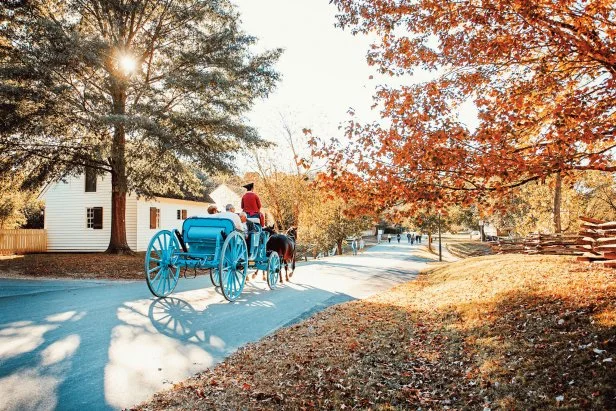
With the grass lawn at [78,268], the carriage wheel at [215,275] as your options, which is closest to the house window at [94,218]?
the grass lawn at [78,268]

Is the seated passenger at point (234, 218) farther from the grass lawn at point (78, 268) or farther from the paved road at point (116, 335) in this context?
the grass lawn at point (78, 268)

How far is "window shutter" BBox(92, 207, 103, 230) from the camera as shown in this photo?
31.2 meters

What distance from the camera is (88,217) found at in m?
31.5

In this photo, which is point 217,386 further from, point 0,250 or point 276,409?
point 0,250

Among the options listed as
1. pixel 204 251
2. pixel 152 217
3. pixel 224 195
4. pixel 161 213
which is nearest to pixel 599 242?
pixel 204 251

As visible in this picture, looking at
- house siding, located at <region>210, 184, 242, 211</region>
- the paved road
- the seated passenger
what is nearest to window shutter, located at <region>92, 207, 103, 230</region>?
the paved road

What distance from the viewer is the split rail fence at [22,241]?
29344 millimetres

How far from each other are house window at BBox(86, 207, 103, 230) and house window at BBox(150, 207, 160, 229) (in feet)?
11.4

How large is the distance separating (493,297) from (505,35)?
17.4 feet

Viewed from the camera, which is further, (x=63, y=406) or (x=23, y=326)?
(x=23, y=326)

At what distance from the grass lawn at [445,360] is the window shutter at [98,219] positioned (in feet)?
88.6

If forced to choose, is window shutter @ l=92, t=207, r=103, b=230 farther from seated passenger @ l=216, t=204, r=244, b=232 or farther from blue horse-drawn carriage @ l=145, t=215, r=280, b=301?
seated passenger @ l=216, t=204, r=244, b=232

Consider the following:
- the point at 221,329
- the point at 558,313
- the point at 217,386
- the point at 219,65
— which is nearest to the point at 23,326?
the point at 221,329

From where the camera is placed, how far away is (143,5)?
2027 cm
